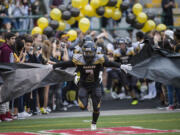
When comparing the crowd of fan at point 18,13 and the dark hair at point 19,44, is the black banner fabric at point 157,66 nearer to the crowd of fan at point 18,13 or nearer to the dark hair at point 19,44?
the dark hair at point 19,44

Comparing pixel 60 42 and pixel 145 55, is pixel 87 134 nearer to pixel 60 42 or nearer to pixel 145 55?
pixel 145 55

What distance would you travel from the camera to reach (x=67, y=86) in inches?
644

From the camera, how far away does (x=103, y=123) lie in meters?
11.1

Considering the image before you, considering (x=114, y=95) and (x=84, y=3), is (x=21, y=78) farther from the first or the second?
(x=84, y=3)

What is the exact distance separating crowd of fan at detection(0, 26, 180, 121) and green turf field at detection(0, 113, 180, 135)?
44.9 inches

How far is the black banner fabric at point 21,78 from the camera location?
37.6 feet

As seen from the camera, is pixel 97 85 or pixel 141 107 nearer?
pixel 97 85

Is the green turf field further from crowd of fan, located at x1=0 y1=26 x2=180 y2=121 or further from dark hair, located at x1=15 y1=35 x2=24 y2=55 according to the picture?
dark hair, located at x1=15 y1=35 x2=24 y2=55

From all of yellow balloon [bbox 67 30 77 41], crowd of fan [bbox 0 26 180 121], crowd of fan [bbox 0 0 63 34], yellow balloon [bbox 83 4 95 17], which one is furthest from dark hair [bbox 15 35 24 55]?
crowd of fan [bbox 0 0 63 34]

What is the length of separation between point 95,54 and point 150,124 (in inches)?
82.5

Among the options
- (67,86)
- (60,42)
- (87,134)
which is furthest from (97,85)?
(67,86)

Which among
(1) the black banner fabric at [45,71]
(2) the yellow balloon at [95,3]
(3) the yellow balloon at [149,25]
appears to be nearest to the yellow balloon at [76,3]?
(2) the yellow balloon at [95,3]

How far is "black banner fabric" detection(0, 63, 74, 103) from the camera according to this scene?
1145 cm

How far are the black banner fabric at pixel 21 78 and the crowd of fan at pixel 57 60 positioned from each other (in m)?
0.57
